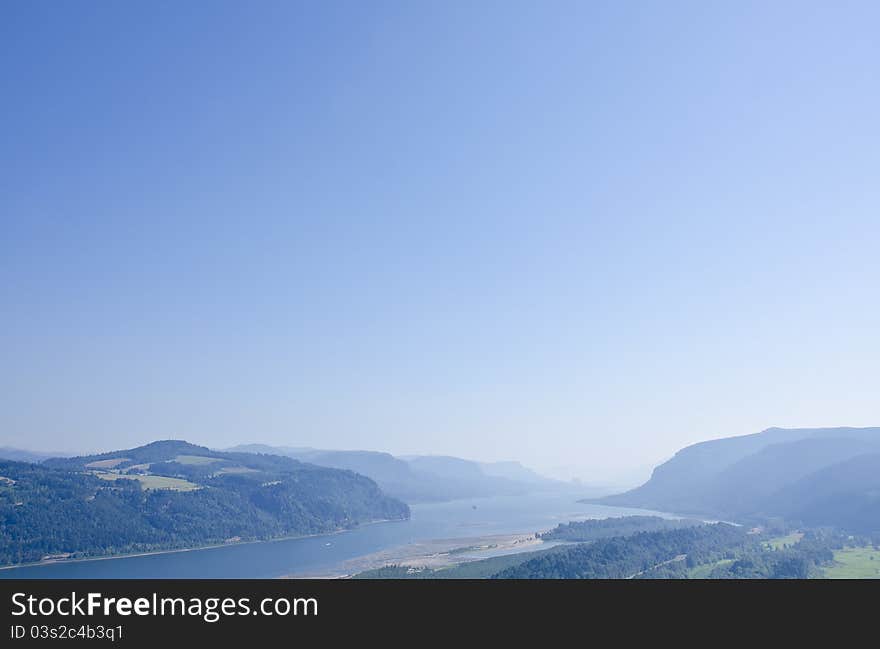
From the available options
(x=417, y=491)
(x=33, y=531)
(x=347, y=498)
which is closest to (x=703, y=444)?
(x=417, y=491)

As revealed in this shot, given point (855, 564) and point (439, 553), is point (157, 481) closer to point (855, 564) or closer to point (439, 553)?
point (439, 553)

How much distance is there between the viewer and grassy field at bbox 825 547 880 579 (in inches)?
1683

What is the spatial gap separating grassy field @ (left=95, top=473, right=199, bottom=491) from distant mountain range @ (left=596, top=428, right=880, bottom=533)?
251 feet

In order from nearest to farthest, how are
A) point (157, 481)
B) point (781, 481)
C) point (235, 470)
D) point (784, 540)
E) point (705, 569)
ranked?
point (705, 569) < point (784, 540) < point (157, 481) < point (781, 481) < point (235, 470)

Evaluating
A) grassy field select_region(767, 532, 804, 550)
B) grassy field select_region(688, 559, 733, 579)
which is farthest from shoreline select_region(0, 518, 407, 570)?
grassy field select_region(767, 532, 804, 550)

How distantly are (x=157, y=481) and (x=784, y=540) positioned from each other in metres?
79.6

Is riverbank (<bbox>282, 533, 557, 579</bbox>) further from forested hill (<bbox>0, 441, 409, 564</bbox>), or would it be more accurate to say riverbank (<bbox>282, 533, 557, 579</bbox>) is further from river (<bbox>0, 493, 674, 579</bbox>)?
forested hill (<bbox>0, 441, 409, 564</bbox>)

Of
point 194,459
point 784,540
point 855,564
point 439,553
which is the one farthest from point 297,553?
point 194,459

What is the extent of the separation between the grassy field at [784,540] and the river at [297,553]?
992 inches

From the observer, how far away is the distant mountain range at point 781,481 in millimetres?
85062

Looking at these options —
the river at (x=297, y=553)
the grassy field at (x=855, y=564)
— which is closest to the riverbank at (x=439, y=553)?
the river at (x=297, y=553)

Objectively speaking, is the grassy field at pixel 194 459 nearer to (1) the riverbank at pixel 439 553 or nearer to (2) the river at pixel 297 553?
(2) the river at pixel 297 553

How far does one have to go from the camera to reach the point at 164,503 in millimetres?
79375

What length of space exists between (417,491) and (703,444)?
265 ft
